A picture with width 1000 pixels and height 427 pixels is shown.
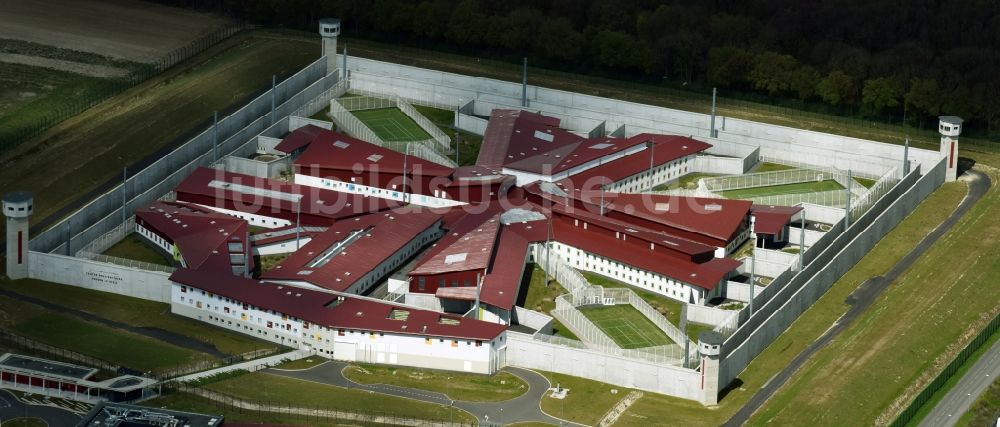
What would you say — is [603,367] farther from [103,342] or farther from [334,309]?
[103,342]

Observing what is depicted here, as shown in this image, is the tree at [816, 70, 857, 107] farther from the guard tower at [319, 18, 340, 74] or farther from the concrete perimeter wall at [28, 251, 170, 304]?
the concrete perimeter wall at [28, 251, 170, 304]

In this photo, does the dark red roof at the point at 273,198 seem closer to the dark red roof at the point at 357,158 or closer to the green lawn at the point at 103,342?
the dark red roof at the point at 357,158

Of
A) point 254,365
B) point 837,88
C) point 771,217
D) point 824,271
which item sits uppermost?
point 837,88

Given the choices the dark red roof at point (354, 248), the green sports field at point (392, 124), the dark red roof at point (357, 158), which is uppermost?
the green sports field at point (392, 124)

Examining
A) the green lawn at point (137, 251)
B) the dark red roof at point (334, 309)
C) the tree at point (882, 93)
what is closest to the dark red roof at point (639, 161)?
the tree at point (882, 93)

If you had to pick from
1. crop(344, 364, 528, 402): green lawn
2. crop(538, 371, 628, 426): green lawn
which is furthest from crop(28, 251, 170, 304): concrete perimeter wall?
crop(538, 371, 628, 426): green lawn

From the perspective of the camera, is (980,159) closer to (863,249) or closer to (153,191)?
(863,249)

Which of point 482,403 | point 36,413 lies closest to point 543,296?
point 482,403
